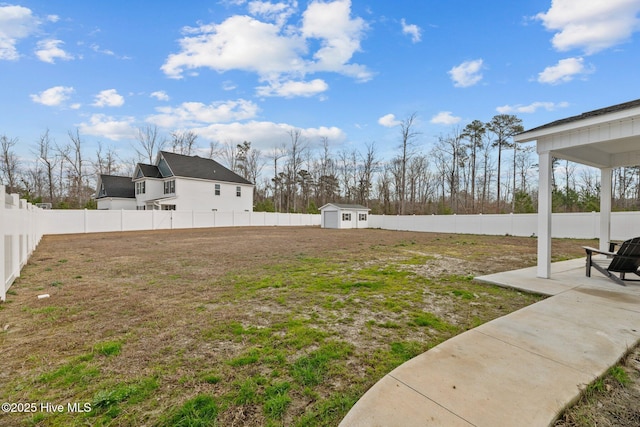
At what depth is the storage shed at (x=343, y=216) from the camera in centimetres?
2698

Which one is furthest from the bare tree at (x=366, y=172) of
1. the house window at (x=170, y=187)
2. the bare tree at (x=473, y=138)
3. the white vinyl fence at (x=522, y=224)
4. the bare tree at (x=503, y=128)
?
the house window at (x=170, y=187)

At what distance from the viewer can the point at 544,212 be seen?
555cm

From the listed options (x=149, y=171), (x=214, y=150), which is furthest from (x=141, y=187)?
(x=214, y=150)

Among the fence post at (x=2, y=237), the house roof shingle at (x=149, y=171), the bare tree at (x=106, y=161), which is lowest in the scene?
the fence post at (x=2, y=237)

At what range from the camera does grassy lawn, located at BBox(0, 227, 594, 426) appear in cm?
196

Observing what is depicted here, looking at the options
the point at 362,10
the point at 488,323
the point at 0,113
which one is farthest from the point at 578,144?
the point at 0,113

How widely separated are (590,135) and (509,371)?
5.05m

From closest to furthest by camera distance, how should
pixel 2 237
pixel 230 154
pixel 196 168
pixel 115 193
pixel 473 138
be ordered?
1. pixel 2 237
2. pixel 115 193
3. pixel 196 168
4. pixel 473 138
5. pixel 230 154

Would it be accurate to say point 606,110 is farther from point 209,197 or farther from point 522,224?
point 209,197

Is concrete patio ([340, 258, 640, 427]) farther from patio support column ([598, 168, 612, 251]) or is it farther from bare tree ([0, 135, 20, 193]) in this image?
bare tree ([0, 135, 20, 193])

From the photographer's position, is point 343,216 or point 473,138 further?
point 473,138

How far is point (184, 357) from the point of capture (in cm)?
265

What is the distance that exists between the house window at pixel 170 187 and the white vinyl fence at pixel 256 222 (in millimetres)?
3122

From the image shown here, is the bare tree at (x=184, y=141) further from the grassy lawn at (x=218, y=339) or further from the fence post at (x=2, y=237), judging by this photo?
the fence post at (x=2, y=237)
